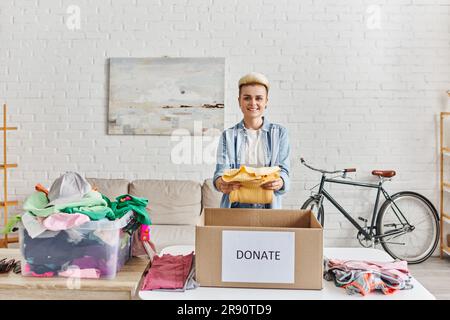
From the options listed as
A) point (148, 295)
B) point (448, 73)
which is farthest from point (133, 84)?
point (148, 295)

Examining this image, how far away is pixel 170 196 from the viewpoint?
383 cm

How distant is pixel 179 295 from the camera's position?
1.27 meters

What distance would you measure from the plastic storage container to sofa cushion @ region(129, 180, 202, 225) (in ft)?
7.86

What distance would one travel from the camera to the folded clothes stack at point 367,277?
130 centimetres

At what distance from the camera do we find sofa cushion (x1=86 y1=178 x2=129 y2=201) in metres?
3.86

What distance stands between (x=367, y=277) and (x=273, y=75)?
3.00m

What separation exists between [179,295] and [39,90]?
3417 mm

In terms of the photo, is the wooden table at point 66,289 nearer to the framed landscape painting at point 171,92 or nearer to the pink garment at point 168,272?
the pink garment at point 168,272

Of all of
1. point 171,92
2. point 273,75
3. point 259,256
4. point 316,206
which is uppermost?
point 273,75

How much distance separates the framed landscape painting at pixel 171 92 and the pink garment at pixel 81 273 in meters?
2.83

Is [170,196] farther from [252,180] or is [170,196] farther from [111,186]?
[252,180]

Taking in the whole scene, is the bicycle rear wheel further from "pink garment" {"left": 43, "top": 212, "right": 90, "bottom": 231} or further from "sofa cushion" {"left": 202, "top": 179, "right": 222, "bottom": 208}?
"pink garment" {"left": 43, "top": 212, "right": 90, "bottom": 231}

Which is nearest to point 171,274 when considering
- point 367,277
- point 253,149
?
point 367,277

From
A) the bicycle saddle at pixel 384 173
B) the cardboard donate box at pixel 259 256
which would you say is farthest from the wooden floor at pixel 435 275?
Answer: the cardboard donate box at pixel 259 256
